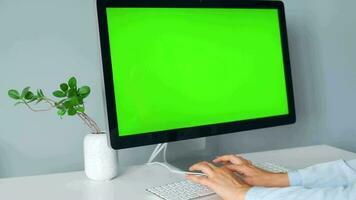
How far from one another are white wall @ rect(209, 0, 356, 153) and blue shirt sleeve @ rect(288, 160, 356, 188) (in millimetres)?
437

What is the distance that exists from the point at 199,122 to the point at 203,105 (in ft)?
0.15

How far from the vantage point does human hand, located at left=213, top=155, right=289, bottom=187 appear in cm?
111

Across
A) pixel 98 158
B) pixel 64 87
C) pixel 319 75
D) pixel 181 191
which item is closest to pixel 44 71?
pixel 64 87

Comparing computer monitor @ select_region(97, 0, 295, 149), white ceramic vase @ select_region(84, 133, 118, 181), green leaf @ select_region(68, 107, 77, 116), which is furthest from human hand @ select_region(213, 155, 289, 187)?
green leaf @ select_region(68, 107, 77, 116)

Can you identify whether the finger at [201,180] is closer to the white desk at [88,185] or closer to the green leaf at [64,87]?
the white desk at [88,185]

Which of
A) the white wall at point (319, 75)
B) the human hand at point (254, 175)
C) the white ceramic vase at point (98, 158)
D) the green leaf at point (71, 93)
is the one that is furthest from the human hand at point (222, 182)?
the white wall at point (319, 75)

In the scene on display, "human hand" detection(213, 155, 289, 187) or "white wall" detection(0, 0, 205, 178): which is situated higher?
"white wall" detection(0, 0, 205, 178)

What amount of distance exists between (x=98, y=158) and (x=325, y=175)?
0.55 metres

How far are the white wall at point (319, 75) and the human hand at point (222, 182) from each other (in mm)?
518

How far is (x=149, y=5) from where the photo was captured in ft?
3.62

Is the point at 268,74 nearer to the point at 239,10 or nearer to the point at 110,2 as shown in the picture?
the point at 239,10

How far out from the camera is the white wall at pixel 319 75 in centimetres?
158

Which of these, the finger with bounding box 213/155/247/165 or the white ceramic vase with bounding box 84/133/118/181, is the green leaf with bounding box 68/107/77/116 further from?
the finger with bounding box 213/155/247/165

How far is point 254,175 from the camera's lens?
113cm
